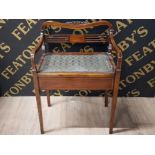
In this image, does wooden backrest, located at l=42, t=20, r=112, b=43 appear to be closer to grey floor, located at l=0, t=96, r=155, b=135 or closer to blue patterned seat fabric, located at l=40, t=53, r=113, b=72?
blue patterned seat fabric, located at l=40, t=53, r=113, b=72

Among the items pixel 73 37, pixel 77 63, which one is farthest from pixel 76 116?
pixel 73 37

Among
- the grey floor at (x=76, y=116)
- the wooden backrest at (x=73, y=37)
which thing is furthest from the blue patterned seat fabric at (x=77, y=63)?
the grey floor at (x=76, y=116)

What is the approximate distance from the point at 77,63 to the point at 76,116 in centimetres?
44

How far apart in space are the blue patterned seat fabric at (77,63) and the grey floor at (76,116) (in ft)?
1.42

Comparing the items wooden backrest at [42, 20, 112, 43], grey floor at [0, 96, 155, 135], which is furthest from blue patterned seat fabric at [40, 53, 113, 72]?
grey floor at [0, 96, 155, 135]

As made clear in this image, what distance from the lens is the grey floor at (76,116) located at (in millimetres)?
1361

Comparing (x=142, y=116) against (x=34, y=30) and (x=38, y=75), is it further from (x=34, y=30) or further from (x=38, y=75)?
(x=34, y=30)

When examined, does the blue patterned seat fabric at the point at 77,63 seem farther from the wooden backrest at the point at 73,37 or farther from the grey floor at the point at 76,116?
the grey floor at the point at 76,116

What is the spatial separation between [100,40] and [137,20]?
0.29m

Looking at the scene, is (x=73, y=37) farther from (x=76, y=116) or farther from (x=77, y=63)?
(x=76, y=116)

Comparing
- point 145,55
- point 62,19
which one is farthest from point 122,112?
point 62,19

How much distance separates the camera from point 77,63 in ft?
4.11

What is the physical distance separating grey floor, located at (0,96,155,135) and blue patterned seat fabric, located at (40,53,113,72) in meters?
0.43

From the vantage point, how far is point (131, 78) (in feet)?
5.44
